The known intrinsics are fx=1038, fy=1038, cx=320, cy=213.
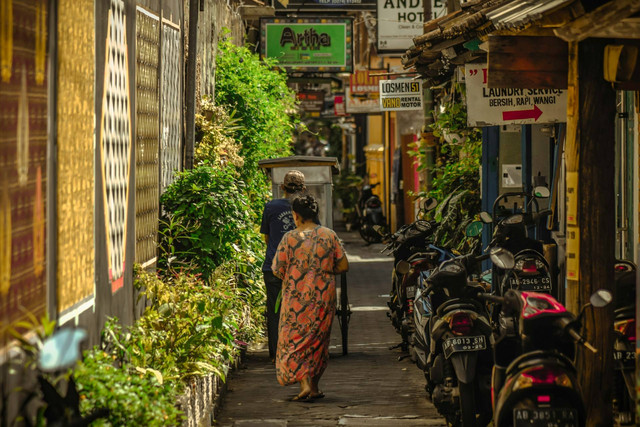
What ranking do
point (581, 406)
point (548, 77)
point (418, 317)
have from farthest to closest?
point (418, 317) < point (548, 77) < point (581, 406)

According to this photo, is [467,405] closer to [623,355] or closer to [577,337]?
[623,355]

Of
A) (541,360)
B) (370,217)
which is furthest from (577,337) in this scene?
(370,217)

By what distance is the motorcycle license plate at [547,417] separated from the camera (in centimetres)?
568

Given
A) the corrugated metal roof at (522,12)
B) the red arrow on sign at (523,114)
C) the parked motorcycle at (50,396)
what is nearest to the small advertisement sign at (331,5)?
the red arrow on sign at (523,114)

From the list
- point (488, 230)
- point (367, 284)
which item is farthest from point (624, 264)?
point (367, 284)

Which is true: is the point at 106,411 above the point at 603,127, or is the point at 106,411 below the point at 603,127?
below

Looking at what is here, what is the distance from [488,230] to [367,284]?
467cm

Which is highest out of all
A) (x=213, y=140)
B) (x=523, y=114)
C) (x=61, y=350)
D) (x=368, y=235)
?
(x=523, y=114)

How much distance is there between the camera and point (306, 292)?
895cm

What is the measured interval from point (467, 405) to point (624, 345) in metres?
1.17

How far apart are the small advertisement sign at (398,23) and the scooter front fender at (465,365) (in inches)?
536

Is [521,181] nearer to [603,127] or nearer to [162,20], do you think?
[162,20]

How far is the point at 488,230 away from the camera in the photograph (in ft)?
50.2

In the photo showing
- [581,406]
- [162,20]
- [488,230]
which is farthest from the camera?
[488,230]
